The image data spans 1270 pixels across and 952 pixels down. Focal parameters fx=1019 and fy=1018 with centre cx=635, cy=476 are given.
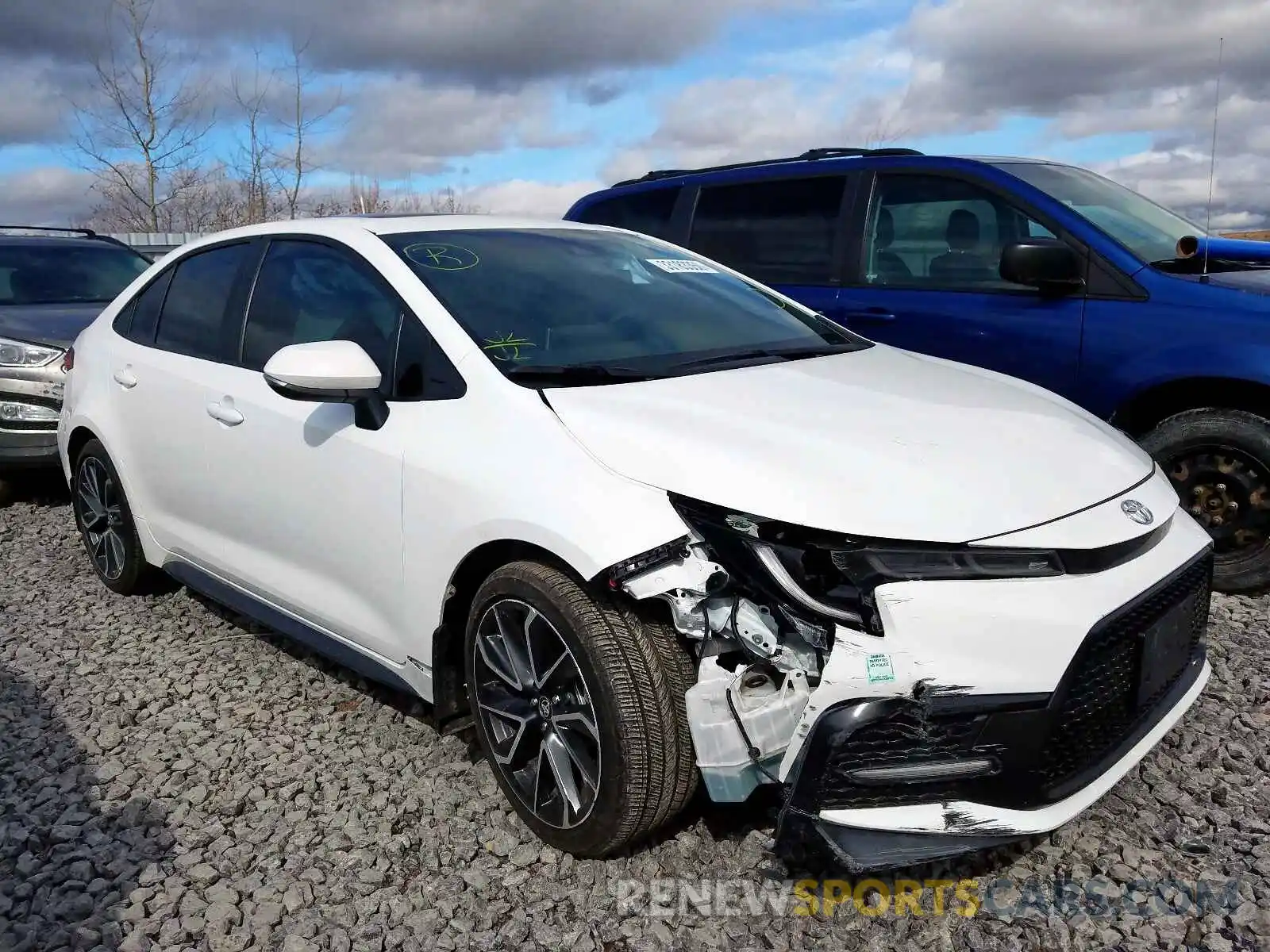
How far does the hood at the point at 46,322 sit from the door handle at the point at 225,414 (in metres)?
3.29

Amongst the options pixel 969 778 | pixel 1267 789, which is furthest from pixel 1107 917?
pixel 1267 789

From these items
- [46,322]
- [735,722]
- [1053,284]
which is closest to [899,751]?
[735,722]

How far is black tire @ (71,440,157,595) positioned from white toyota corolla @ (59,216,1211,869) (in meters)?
1.07

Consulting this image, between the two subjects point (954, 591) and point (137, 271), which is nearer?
point (954, 591)

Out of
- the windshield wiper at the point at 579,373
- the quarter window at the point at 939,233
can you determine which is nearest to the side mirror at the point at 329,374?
the windshield wiper at the point at 579,373

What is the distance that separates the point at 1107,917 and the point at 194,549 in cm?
320

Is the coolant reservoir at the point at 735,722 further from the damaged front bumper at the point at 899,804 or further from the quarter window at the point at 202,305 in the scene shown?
the quarter window at the point at 202,305

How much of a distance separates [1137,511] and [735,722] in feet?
3.62

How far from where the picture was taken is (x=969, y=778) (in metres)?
2.13

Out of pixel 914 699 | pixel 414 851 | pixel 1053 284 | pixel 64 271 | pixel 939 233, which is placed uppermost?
pixel 939 233

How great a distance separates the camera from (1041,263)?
13.9 ft

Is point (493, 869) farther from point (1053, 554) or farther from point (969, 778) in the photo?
point (1053, 554)

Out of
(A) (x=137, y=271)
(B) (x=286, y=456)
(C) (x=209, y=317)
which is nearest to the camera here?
(B) (x=286, y=456)

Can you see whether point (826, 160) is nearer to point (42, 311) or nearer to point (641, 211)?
point (641, 211)
